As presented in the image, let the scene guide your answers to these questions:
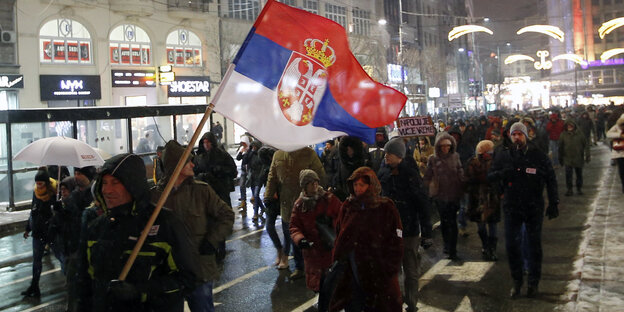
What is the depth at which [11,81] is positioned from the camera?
2756cm

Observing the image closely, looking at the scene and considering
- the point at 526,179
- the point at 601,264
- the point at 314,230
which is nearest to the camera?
the point at 314,230

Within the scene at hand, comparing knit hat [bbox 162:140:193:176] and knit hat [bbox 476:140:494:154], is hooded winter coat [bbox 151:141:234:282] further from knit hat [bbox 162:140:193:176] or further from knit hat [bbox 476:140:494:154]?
knit hat [bbox 476:140:494:154]

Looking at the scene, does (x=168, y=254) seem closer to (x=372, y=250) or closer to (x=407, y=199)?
(x=372, y=250)

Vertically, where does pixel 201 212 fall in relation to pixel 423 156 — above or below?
below

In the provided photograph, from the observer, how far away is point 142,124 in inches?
742

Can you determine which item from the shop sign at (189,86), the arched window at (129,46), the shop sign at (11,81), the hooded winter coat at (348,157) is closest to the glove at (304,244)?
the hooded winter coat at (348,157)

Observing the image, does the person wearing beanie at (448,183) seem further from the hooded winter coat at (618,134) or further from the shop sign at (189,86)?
the shop sign at (189,86)

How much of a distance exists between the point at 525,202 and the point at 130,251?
190 inches

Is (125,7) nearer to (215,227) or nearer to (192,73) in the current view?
(192,73)

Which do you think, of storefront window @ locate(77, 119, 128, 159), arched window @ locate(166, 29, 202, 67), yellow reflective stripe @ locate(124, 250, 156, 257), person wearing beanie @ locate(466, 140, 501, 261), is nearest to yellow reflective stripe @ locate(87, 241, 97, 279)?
yellow reflective stripe @ locate(124, 250, 156, 257)

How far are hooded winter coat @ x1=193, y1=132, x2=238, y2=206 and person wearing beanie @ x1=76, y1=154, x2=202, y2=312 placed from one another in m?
5.66

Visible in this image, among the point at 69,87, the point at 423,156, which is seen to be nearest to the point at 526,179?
the point at 423,156

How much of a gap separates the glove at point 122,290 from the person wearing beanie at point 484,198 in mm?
6176

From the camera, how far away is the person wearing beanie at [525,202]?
691 centimetres
